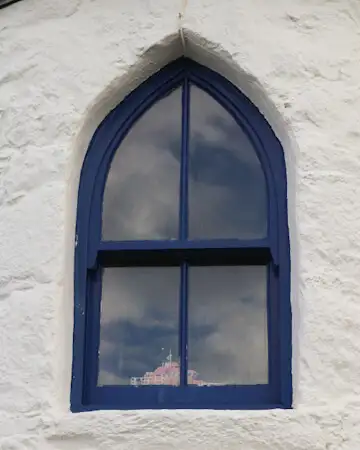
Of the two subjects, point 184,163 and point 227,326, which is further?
point 184,163

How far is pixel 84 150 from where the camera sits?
384 cm

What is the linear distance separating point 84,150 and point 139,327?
0.73m

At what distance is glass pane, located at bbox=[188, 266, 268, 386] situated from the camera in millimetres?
3549

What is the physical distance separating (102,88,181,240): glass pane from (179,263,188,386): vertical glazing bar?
166mm

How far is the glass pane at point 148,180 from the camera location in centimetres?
377

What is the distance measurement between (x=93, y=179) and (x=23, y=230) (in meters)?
0.35

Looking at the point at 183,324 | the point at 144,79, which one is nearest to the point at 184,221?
the point at 183,324

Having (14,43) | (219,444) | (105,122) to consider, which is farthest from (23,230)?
(219,444)

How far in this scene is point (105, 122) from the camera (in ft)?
12.7

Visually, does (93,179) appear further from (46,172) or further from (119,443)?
(119,443)

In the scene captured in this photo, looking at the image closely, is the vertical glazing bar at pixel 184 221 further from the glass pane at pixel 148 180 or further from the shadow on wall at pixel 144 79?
the shadow on wall at pixel 144 79

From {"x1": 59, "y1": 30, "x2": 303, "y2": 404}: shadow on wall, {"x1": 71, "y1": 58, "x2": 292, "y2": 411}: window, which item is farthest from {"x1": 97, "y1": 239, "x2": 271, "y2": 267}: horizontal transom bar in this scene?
{"x1": 59, "y1": 30, "x2": 303, "y2": 404}: shadow on wall

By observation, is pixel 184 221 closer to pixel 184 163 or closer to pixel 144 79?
pixel 184 163

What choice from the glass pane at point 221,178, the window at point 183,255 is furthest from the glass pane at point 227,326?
the glass pane at point 221,178
